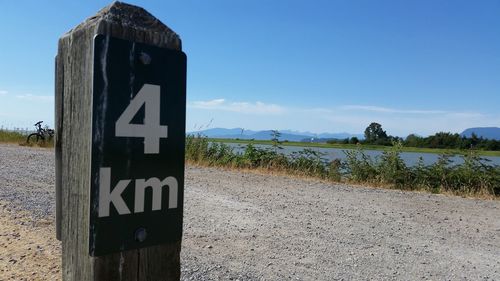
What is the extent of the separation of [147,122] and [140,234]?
351 mm

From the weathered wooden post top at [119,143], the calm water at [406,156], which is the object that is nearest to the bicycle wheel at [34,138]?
the calm water at [406,156]

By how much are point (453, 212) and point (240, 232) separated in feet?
12.8

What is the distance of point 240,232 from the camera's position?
530cm

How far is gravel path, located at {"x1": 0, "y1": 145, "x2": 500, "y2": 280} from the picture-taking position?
13.4 ft

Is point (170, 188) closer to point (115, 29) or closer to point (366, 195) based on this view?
point (115, 29)

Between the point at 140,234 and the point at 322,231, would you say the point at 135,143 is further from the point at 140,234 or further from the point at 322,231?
the point at 322,231

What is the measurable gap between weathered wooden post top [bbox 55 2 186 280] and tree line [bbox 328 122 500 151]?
10040mm

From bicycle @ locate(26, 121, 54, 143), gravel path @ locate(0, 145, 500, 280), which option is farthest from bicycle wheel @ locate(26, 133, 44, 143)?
gravel path @ locate(0, 145, 500, 280)

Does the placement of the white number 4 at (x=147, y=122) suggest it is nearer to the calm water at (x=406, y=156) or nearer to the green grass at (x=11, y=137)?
the calm water at (x=406, y=156)

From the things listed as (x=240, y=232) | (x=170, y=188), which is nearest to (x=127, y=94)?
(x=170, y=188)

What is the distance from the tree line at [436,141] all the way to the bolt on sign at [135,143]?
1003cm

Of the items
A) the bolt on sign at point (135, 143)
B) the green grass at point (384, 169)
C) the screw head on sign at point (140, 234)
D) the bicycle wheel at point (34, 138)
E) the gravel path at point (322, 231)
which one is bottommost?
the gravel path at point (322, 231)

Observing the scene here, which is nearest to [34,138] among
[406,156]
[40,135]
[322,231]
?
[40,135]

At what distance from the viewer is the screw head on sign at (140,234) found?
1333 mm
